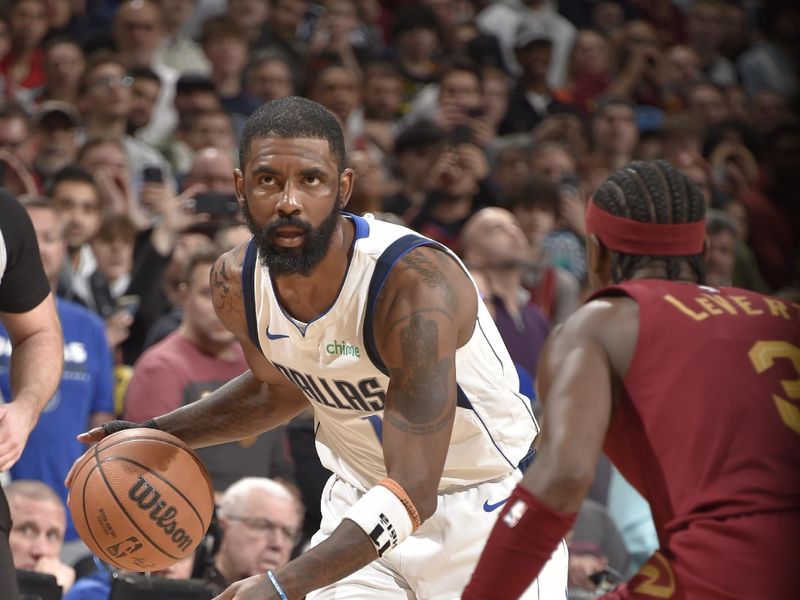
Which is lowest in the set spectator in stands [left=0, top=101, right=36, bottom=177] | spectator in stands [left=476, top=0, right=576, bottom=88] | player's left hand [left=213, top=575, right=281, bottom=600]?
spectator in stands [left=476, top=0, right=576, bottom=88]

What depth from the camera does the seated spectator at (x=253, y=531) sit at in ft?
17.9

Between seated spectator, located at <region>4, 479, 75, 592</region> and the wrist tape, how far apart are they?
2.51 m

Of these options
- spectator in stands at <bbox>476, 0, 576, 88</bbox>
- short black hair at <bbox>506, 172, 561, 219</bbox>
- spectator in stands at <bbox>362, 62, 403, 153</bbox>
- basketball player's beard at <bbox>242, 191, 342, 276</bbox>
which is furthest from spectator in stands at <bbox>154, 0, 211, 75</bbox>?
basketball player's beard at <bbox>242, 191, 342, 276</bbox>

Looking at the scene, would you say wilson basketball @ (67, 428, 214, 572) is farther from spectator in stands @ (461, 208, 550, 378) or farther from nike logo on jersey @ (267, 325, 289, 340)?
spectator in stands @ (461, 208, 550, 378)

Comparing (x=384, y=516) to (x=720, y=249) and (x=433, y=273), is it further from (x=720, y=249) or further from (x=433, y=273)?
(x=720, y=249)

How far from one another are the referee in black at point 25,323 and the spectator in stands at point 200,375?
5.74 feet

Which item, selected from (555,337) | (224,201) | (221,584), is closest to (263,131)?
(555,337)

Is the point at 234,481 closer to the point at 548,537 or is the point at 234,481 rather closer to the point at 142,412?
the point at 142,412

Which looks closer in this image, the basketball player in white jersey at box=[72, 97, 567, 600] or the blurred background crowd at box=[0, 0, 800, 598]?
the basketball player in white jersey at box=[72, 97, 567, 600]

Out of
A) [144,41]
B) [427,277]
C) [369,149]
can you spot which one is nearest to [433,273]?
[427,277]

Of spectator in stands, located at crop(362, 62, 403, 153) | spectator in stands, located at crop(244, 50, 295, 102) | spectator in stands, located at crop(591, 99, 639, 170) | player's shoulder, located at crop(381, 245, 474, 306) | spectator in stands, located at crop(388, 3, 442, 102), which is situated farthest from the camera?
spectator in stands, located at crop(388, 3, 442, 102)

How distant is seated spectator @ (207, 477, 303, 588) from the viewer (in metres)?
5.45

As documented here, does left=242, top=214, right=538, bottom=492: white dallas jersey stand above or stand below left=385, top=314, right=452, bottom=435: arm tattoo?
below

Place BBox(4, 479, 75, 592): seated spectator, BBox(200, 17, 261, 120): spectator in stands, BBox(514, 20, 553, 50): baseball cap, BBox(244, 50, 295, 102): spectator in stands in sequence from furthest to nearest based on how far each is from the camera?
BBox(514, 20, 553, 50): baseball cap
BBox(200, 17, 261, 120): spectator in stands
BBox(244, 50, 295, 102): spectator in stands
BBox(4, 479, 75, 592): seated spectator
